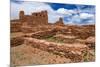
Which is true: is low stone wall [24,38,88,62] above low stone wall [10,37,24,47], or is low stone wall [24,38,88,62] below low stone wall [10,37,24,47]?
below

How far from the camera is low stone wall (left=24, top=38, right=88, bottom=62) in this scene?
2.42m

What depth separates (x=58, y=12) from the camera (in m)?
2.52

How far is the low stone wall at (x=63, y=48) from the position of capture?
7.94ft

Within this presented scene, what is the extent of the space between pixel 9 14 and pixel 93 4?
122 centimetres

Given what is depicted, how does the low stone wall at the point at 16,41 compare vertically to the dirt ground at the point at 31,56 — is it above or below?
above

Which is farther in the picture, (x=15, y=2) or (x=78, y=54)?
(x=78, y=54)

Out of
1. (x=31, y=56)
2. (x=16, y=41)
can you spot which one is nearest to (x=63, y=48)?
(x=31, y=56)

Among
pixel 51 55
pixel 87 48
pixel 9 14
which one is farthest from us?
pixel 87 48

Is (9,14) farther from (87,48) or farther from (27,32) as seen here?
(87,48)

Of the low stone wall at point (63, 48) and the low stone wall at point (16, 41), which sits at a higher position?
the low stone wall at point (16, 41)

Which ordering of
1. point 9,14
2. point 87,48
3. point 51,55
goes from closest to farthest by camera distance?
point 9,14
point 51,55
point 87,48

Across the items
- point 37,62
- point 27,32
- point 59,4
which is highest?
point 59,4
